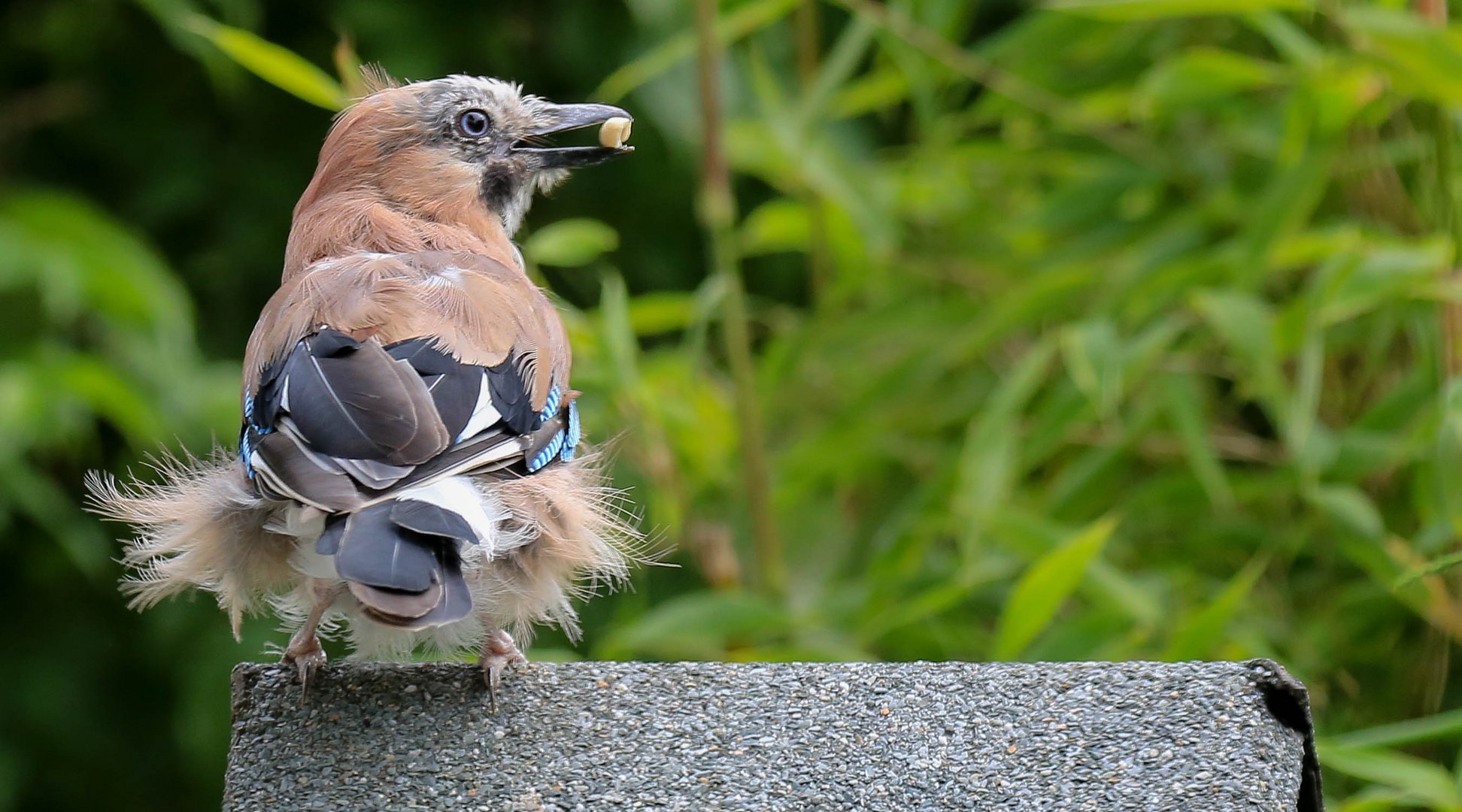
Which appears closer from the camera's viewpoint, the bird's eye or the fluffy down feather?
the fluffy down feather

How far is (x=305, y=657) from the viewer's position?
186 cm

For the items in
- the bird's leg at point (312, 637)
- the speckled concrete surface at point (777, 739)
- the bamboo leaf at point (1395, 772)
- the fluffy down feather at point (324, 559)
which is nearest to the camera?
the speckled concrete surface at point (777, 739)

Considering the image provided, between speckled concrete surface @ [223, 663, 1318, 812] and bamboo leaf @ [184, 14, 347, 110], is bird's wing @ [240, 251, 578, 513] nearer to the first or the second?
speckled concrete surface @ [223, 663, 1318, 812]

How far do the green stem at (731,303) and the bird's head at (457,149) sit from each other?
0.42m

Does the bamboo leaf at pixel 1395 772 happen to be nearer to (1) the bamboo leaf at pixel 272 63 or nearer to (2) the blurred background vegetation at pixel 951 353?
(2) the blurred background vegetation at pixel 951 353

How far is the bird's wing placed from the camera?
1.70m

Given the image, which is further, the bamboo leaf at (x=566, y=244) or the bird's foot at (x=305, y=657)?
the bamboo leaf at (x=566, y=244)

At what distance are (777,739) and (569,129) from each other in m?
1.27

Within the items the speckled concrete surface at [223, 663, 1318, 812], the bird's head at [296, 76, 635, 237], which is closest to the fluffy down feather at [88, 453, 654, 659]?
the speckled concrete surface at [223, 663, 1318, 812]

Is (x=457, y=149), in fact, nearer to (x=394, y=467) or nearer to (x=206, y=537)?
(x=206, y=537)

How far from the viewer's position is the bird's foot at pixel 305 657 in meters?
1.77

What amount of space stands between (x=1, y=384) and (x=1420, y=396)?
300 centimetres

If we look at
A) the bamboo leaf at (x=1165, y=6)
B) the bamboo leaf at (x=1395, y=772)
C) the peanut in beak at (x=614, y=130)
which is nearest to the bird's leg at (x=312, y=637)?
the peanut in beak at (x=614, y=130)

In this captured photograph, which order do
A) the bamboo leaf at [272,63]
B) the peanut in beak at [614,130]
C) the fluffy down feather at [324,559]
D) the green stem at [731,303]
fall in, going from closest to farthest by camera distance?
the fluffy down feather at [324,559] → the peanut in beak at [614,130] → the bamboo leaf at [272,63] → the green stem at [731,303]
